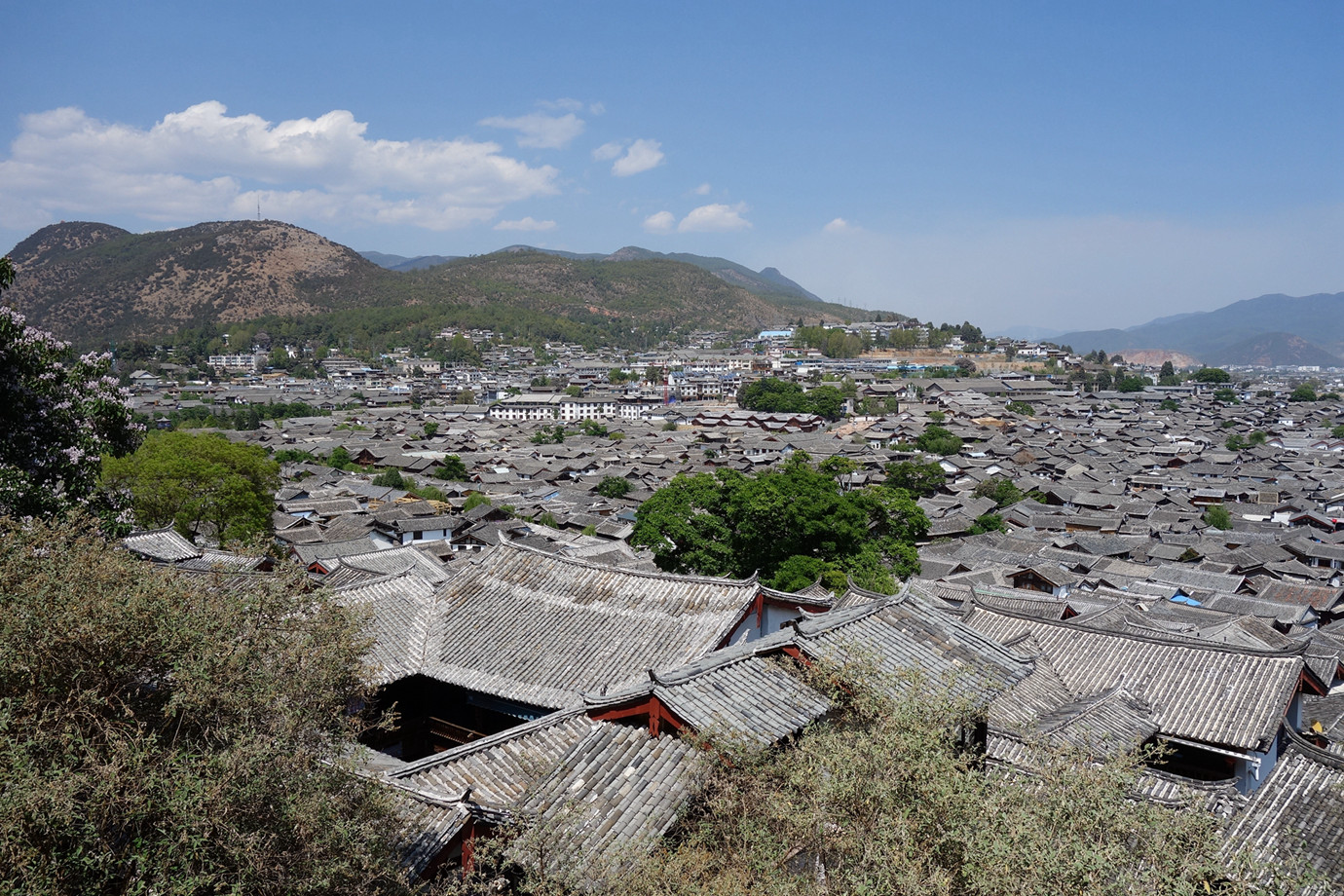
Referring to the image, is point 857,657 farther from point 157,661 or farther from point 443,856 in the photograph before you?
point 157,661

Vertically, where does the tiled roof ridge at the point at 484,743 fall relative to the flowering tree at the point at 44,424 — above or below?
below

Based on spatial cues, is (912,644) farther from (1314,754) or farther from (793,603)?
(1314,754)

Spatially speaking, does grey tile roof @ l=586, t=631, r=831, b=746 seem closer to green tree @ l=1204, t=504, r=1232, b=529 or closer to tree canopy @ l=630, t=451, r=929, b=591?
tree canopy @ l=630, t=451, r=929, b=591

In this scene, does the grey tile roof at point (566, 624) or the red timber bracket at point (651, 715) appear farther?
the grey tile roof at point (566, 624)

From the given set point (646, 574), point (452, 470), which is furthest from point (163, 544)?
point (452, 470)

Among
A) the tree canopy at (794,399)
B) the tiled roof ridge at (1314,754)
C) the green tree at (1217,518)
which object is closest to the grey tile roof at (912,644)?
the tiled roof ridge at (1314,754)

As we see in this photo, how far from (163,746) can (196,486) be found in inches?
821

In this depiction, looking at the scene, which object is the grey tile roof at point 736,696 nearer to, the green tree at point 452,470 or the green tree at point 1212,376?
the green tree at point 452,470

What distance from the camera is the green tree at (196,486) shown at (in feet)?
73.5

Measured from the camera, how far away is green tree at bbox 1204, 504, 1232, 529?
4391cm

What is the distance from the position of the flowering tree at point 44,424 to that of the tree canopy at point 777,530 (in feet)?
42.2

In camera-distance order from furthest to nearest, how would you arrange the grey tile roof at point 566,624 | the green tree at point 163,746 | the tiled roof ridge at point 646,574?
the tiled roof ridge at point 646,574
the grey tile roof at point 566,624
the green tree at point 163,746

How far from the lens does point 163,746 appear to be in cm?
495

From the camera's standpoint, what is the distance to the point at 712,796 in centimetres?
650
